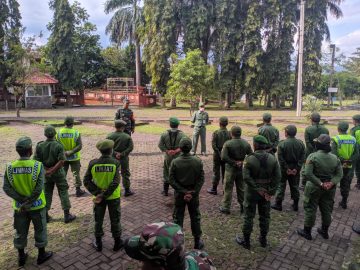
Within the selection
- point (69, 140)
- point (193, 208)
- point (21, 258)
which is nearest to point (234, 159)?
point (193, 208)

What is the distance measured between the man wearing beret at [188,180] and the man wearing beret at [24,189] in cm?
191

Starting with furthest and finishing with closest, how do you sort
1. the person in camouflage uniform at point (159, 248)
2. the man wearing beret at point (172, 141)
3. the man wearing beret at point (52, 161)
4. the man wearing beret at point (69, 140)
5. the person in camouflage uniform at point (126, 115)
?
1. the person in camouflage uniform at point (126, 115)
2. the man wearing beret at point (172, 141)
3. the man wearing beret at point (69, 140)
4. the man wearing beret at point (52, 161)
5. the person in camouflage uniform at point (159, 248)

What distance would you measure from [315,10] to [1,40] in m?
30.7

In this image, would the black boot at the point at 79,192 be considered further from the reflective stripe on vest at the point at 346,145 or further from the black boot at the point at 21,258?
the reflective stripe on vest at the point at 346,145

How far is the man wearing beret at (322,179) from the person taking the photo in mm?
4910

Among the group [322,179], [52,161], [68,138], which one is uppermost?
[68,138]

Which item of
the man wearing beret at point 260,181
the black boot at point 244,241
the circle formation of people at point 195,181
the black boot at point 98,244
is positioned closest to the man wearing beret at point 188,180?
the circle formation of people at point 195,181

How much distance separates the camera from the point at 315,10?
33.2 meters

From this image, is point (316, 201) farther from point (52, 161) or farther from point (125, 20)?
point (125, 20)

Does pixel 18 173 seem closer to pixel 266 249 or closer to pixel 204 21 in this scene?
pixel 266 249

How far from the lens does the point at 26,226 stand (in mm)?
4273

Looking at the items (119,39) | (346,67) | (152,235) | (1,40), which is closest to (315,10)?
(346,67)

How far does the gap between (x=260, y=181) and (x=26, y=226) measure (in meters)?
3.43

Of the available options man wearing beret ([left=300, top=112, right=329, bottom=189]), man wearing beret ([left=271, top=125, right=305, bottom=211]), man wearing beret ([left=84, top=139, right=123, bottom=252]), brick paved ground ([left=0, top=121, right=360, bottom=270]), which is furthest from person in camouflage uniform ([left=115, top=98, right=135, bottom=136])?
man wearing beret ([left=300, top=112, right=329, bottom=189])
